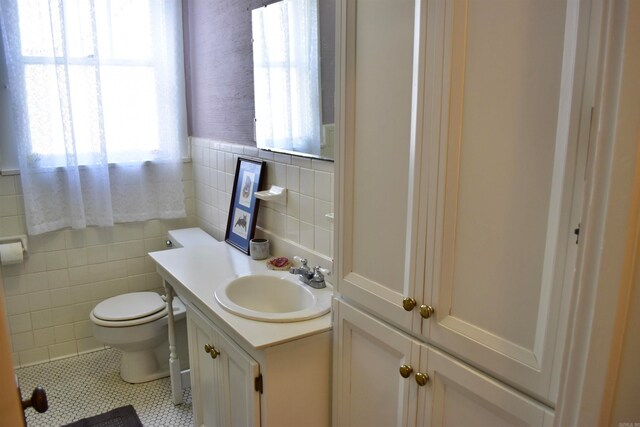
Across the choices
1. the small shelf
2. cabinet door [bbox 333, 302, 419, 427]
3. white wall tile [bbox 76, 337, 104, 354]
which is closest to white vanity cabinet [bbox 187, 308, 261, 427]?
cabinet door [bbox 333, 302, 419, 427]

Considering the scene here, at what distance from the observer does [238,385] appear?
1.65 m

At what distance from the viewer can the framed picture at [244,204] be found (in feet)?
7.75

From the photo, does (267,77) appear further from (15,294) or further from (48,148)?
(15,294)

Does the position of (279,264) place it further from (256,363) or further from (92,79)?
(92,79)

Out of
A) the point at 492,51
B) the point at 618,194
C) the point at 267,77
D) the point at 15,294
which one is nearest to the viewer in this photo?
the point at 618,194

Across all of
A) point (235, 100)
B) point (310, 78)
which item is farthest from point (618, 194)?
point (235, 100)

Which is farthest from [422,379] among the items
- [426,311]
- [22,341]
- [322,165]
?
[22,341]

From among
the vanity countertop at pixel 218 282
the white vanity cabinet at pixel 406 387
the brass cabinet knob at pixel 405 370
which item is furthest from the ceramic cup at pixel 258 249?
the brass cabinet knob at pixel 405 370

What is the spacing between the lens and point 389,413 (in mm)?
1332

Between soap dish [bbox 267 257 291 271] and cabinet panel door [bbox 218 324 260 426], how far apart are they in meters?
0.45

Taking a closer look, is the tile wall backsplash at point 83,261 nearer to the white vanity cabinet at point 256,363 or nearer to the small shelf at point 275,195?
the small shelf at point 275,195

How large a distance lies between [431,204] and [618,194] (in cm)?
44

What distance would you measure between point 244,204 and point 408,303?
1.41 meters

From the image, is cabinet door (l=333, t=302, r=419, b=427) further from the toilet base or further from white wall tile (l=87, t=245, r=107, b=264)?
white wall tile (l=87, t=245, r=107, b=264)
